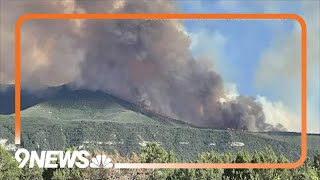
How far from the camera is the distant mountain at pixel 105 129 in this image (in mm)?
8750

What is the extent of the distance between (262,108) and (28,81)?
9.01ft

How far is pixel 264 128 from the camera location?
794 cm

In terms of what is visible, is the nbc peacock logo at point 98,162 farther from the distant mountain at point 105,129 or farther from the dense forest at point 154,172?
the dense forest at point 154,172

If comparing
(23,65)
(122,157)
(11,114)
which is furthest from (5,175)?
(23,65)

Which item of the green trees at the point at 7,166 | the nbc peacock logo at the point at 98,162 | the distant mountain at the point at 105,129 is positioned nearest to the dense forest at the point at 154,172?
the green trees at the point at 7,166

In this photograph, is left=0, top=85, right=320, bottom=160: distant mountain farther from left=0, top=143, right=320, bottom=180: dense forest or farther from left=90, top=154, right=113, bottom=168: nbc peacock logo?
left=90, top=154, right=113, bottom=168: nbc peacock logo

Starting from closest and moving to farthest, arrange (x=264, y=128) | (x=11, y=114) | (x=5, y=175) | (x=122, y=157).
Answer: (x=264, y=128) < (x=11, y=114) < (x=122, y=157) < (x=5, y=175)

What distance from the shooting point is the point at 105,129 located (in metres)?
12.3

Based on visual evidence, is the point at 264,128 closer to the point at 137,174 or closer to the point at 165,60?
the point at 165,60

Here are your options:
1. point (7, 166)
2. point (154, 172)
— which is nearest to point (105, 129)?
point (154, 172)

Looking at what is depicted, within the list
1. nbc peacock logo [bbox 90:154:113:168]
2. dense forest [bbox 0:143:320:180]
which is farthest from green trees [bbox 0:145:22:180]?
nbc peacock logo [bbox 90:154:113:168]

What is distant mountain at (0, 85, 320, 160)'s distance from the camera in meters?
8.75

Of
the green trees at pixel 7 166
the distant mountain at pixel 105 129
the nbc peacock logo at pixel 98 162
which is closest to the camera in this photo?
the nbc peacock logo at pixel 98 162

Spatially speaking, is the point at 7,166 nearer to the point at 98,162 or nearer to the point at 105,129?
the point at 105,129
